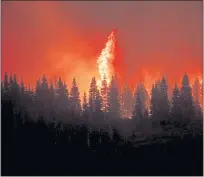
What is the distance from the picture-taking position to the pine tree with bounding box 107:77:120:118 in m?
99.2

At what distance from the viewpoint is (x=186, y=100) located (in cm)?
10206

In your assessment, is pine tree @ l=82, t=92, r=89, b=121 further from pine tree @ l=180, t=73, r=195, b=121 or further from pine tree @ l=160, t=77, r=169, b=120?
pine tree @ l=180, t=73, r=195, b=121

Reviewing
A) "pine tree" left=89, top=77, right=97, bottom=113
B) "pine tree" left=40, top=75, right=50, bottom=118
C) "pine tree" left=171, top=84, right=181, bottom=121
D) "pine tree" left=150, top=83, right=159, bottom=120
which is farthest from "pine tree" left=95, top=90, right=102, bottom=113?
"pine tree" left=171, top=84, right=181, bottom=121

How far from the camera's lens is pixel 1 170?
279ft

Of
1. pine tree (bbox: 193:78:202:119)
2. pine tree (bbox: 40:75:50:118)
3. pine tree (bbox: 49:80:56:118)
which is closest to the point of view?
pine tree (bbox: 49:80:56:118)

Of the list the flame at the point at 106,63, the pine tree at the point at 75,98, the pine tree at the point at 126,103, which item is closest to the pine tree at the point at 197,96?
the pine tree at the point at 126,103

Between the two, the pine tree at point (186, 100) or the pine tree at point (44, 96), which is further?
the pine tree at point (186, 100)

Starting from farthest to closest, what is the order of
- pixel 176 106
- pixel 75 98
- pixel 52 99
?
pixel 176 106 < pixel 75 98 < pixel 52 99

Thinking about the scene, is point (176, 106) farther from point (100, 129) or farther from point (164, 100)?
point (100, 129)

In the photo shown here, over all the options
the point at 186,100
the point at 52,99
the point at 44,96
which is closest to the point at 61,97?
the point at 52,99

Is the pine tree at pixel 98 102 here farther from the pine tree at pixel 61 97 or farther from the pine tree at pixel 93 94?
the pine tree at pixel 61 97

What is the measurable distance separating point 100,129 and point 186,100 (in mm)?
21286

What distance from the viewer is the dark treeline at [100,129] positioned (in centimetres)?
9294

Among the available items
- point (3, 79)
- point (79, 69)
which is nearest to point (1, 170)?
point (3, 79)
